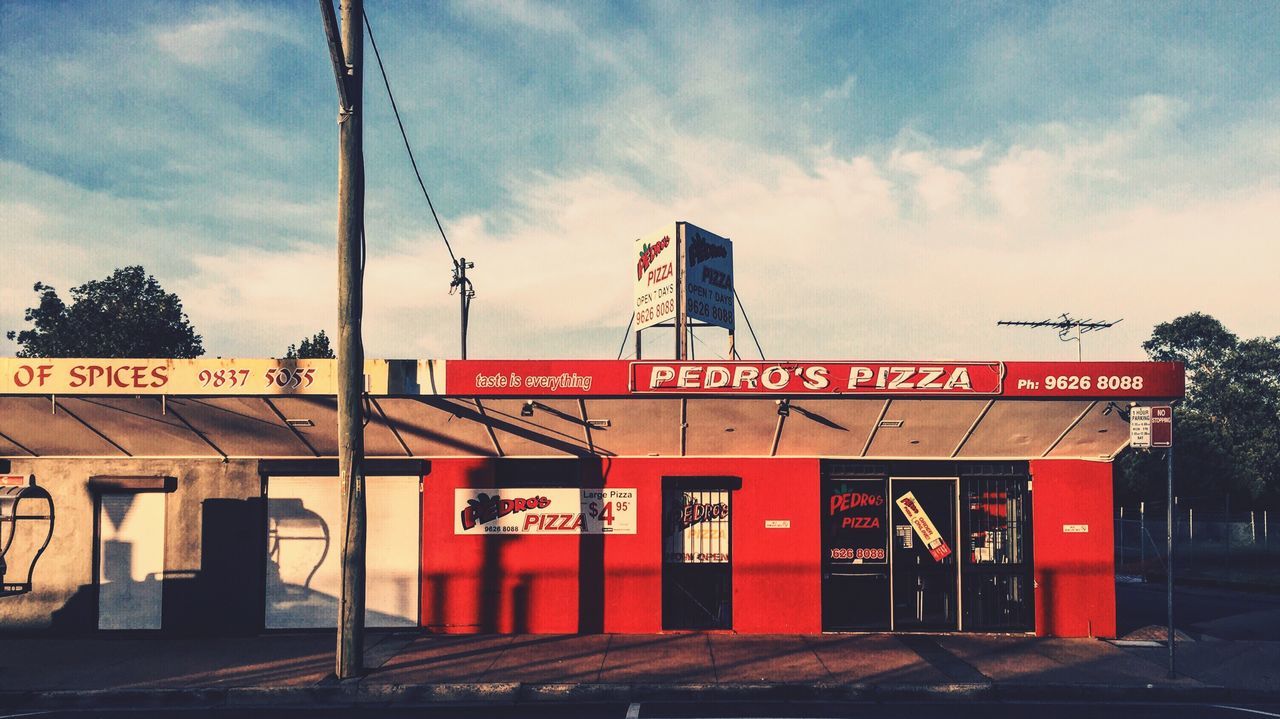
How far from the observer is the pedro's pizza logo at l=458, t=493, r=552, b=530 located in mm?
14266

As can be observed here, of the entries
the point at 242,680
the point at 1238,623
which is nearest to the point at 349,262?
the point at 242,680

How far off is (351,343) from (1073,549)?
12295 mm

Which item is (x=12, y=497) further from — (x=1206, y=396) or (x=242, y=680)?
(x=1206, y=396)

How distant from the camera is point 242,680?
11336 millimetres

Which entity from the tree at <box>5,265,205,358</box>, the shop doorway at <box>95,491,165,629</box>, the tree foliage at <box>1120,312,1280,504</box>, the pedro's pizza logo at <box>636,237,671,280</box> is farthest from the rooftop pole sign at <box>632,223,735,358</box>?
the tree at <box>5,265,205,358</box>

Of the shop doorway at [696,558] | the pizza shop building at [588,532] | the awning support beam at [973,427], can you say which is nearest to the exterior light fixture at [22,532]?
the pizza shop building at [588,532]

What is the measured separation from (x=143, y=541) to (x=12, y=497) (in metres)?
2.18

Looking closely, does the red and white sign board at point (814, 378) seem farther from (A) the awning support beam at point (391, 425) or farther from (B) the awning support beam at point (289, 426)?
(B) the awning support beam at point (289, 426)

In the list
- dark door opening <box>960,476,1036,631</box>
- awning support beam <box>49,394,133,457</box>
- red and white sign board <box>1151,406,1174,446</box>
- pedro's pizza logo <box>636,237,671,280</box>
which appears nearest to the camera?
red and white sign board <box>1151,406,1174,446</box>

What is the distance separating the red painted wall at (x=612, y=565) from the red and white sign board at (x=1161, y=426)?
5.09 meters

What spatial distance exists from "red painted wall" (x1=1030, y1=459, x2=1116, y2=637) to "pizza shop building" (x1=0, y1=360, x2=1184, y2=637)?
34mm

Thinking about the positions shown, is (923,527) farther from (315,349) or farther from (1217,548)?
(315,349)

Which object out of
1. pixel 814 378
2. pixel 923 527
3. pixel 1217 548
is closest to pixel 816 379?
pixel 814 378

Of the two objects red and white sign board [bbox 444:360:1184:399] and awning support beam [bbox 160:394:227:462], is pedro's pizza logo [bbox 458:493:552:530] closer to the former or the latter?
red and white sign board [bbox 444:360:1184:399]
